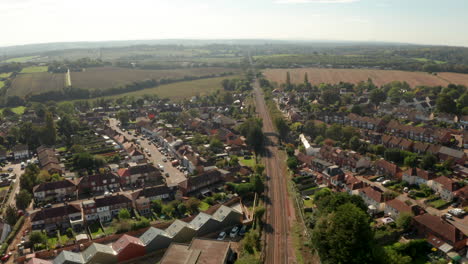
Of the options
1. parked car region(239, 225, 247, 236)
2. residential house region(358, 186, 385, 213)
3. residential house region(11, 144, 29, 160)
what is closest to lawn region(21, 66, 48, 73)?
residential house region(11, 144, 29, 160)

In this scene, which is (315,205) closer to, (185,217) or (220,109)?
(185,217)

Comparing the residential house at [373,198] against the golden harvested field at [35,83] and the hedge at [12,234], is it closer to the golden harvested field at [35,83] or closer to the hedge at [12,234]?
the hedge at [12,234]

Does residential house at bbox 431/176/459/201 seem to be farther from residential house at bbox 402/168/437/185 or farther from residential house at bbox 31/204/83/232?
residential house at bbox 31/204/83/232

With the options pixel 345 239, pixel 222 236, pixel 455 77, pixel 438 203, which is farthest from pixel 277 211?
pixel 455 77

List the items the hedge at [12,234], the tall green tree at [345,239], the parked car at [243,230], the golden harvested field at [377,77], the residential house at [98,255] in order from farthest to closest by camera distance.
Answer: the golden harvested field at [377,77]
the parked car at [243,230]
the hedge at [12,234]
the residential house at [98,255]
the tall green tree at [345,239]

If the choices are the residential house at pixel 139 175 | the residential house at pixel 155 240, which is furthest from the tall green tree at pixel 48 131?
the residential house at pixel 155 240
